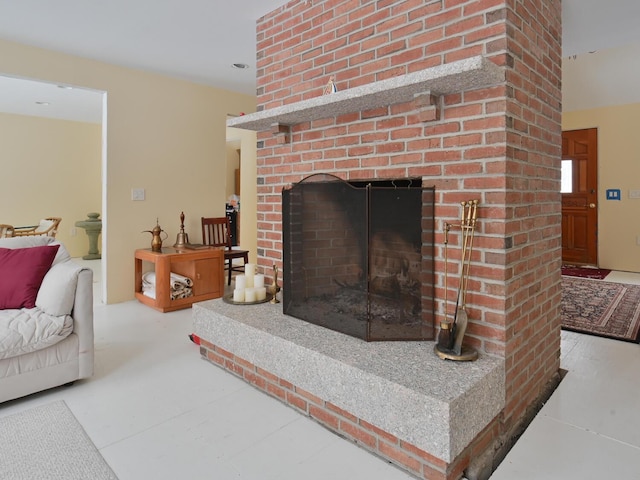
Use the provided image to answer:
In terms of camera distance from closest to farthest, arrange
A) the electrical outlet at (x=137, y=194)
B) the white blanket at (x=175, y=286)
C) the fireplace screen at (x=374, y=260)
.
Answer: the fireplace screen at (x=374, y=260), the white blanket at (x=175, y=286), the electrical outlet at (x=137, y=194)

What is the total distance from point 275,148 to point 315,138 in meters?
0.39

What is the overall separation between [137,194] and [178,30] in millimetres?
1680

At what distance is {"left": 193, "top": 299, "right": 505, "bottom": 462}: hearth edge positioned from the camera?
144cm

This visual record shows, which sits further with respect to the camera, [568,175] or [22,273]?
[568,175]

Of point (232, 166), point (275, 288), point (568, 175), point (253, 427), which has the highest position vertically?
point (232, 166)

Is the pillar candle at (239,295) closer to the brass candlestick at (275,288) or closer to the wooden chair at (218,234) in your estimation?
the brass candlestick at (275,288)

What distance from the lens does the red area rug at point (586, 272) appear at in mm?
5317

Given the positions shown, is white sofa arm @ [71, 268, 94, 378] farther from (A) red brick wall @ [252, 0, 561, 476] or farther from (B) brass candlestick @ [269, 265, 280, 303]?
(A) red brick wall @ [252, 0, 561, 476]

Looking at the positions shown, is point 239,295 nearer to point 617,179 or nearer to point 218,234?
point 218,234

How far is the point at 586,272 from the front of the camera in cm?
554

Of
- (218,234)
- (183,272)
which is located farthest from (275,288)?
(218,234)

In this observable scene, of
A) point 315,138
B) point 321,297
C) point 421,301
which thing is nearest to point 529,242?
point 421,301

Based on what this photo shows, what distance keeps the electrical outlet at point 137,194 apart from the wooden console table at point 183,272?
20.2 inches

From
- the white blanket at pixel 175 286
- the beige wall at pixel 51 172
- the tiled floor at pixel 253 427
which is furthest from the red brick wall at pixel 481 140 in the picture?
the beige wall at pixel 51 172
